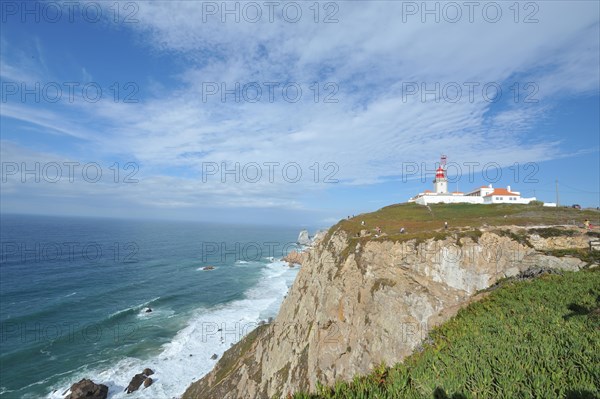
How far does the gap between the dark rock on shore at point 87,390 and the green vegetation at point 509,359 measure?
3862cm

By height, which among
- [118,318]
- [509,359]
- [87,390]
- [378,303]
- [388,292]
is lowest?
[87,390]

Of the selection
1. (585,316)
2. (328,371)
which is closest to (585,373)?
(585,316)

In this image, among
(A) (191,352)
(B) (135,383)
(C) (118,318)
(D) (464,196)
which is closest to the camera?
(B) (135,383)

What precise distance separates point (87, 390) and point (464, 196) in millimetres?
79166

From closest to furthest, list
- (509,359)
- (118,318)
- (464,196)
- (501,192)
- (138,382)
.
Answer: (509,359) < (138,382) < (118,318) < (501,192) < (464,196)

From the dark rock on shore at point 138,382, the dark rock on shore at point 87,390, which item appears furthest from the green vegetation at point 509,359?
the dark rock on shore at point 87,390

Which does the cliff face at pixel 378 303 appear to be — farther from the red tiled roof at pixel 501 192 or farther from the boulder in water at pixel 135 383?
the red tiled roof at pixel 501 192

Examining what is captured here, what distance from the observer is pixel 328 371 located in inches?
1128

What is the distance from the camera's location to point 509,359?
10.4 metres

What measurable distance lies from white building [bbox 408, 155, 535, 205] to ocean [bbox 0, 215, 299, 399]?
46.1 meters

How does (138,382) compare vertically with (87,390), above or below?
below

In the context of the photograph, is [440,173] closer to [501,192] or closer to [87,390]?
[501,192]

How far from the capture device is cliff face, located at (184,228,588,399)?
91.7 ft

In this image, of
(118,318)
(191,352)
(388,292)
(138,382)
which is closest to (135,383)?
(138,382)
